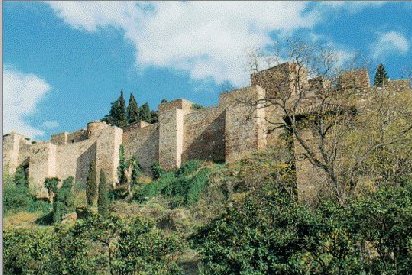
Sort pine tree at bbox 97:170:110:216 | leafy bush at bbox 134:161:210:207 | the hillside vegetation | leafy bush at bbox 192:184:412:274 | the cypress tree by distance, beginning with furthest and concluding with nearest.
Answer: the cypress tree
pine tree at bbox 97:170:110:216
leafy bush at bbox 134:161:210:207
the hillside vegetation
leafy bush at bbox 192:184:412:274

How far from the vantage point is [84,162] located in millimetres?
45594

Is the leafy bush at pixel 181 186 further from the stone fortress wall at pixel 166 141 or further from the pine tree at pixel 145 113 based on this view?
the pine tree at pixel 145 113

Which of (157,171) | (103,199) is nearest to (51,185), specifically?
(103,199)

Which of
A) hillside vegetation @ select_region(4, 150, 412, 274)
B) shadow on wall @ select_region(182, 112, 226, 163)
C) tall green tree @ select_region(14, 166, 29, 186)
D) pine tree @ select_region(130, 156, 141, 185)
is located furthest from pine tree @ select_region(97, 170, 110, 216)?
hillside vegetation @ select_region(4, 150, 412, 274)

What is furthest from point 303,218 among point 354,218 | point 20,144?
point 20,144

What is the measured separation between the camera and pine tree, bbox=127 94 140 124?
53.0 metres

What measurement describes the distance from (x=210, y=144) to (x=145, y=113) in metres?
17.4

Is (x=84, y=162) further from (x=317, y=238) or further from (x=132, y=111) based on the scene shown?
(x=317, y=238)

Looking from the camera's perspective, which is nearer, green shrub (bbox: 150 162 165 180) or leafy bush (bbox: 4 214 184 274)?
leafy bush (bbox: 4 214 184 274)

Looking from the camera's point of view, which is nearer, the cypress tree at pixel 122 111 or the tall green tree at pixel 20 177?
the tall green tree at pixel 20 177

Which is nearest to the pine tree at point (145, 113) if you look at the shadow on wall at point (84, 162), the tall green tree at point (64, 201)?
the shadow on wall at point (84, 162)

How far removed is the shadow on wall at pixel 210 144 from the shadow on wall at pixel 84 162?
9.83 meters

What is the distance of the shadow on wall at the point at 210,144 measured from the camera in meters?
36.8

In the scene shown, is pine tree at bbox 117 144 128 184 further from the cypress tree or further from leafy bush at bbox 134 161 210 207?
the cypress tree
